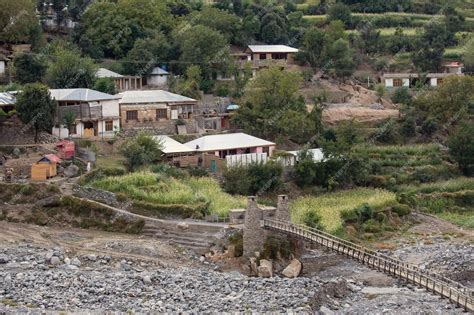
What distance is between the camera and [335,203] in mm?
59750

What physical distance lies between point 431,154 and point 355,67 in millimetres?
17614

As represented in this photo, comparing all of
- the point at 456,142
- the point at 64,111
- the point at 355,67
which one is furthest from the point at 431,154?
the point at 64,111

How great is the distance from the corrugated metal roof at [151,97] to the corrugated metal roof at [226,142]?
4871 mm

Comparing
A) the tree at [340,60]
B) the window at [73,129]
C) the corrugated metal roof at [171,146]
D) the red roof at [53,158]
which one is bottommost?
the red roof at [53,158]

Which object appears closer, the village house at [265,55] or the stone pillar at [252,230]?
the stone pillar at [252,230]

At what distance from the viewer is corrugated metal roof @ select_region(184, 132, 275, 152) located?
60.7m

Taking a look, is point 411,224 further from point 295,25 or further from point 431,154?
point 295,25

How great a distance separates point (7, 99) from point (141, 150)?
8668mm

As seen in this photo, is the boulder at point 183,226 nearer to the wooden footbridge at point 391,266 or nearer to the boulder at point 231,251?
the boulder at point 231,251

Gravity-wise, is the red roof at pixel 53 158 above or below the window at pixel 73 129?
below

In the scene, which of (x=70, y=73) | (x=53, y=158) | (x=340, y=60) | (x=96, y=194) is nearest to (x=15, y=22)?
(x=70, y=73)

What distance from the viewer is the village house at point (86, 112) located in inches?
2384

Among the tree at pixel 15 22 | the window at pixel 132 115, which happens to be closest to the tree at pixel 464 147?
the window at pixel 132 115

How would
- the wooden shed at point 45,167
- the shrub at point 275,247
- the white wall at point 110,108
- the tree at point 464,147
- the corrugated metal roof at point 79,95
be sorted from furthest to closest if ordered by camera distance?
1. the tree at point 464,147
2. the white wall at point 110,108
3. the corrugated metal roof at point 79,95
4. the wooden shed at point 45,167
5. the shrub at point 275,247
